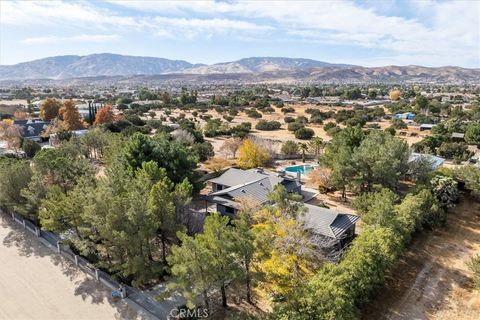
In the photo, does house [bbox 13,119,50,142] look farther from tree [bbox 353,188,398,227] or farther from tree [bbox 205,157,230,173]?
tree [bbox 353,188,398,227]

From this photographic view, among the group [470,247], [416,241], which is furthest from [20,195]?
[470,247]

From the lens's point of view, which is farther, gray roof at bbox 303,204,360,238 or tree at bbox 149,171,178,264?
gray roof at bbox 303,204,360,238

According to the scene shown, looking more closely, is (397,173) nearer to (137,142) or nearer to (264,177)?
(264,177)

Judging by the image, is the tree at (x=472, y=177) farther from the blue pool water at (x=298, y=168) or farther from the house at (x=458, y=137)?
the house at (x=458, y=137)

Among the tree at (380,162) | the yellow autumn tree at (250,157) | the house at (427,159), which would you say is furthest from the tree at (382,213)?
the yellow autumn tree at (250,157)

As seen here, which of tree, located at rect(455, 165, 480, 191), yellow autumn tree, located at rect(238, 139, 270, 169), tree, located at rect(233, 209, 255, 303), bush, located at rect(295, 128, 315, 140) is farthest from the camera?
bush, located at rect(295, 128, 315, 140)

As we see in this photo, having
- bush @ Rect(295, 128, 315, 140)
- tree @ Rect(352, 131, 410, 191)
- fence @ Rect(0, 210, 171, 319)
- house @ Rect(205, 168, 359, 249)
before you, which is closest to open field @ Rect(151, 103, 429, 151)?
bush @ Rect(295, 128, 315, 140)

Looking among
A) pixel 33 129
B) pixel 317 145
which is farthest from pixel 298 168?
pixel 33 129
